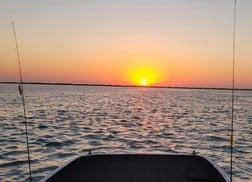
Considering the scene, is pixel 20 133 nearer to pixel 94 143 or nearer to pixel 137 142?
pixel 94 143

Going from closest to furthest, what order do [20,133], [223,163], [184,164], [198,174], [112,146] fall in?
[198,174] < [184,164] < [223,163] < [112,146] < [20,133]

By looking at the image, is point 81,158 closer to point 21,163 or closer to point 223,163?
point 21,163

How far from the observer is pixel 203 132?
1895 centimetres

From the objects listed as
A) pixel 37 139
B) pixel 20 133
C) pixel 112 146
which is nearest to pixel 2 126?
pixel 20 133

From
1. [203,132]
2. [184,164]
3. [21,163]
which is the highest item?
[184,164]

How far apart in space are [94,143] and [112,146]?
105cm

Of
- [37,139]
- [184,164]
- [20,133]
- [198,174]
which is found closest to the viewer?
[198,174]

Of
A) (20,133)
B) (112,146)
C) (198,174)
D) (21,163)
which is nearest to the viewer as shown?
(198,174)

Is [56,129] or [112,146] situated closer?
[112,146]

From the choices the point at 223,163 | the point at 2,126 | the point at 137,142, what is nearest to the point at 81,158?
the point at 223,163

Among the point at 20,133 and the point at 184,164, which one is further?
the point at 20,133

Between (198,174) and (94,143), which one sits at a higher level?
(198,174)

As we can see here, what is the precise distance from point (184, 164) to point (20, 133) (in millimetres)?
13783

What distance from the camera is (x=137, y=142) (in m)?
15.3
